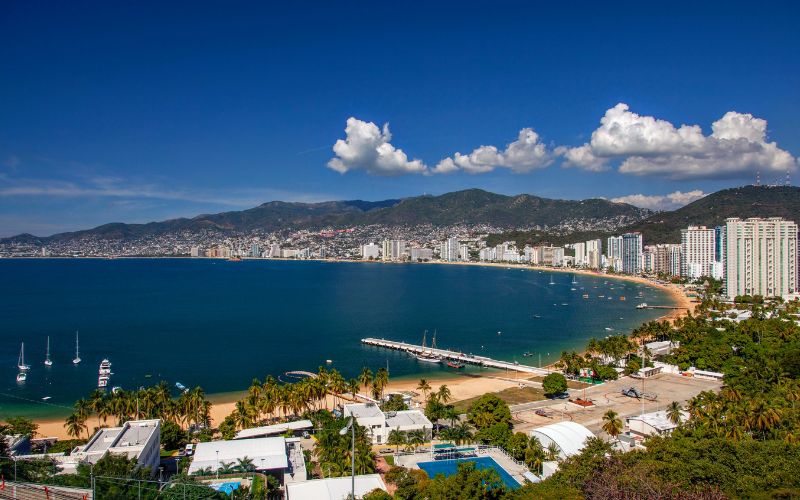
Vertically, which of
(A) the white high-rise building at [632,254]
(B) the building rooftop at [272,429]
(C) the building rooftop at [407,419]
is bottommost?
(B) the building rooftop at [272,429]

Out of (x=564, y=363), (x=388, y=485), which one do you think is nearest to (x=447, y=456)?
(x=388, y=485)

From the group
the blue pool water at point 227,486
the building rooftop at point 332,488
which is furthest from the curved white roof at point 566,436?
the blue pool water at point 227,486

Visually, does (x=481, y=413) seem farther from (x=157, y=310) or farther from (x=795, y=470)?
(x=157, y=310)

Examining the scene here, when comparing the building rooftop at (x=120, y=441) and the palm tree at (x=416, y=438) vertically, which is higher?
the building rooftop at (x=120, y=441)

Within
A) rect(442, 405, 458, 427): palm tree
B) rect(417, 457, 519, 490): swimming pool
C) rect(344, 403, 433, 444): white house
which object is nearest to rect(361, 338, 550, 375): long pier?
rect(442, 405, 458, 427): palm tree

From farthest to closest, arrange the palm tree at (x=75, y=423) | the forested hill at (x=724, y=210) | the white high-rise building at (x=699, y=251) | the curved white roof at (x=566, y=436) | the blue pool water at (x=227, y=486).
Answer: the forested hill at (x=724, y=210) < the white high-rise building at (x=699, y=251) < the palm tree at (x=75, y=423) < the curved white roof at (x=566, y=436) < the blue pool water at (x=227, y=486)

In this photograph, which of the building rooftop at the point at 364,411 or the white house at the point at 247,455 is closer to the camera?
the white house at the point at 247,455

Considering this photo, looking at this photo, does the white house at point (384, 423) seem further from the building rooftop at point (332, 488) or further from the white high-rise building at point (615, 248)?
the white high-rise building at point (615, 248)
